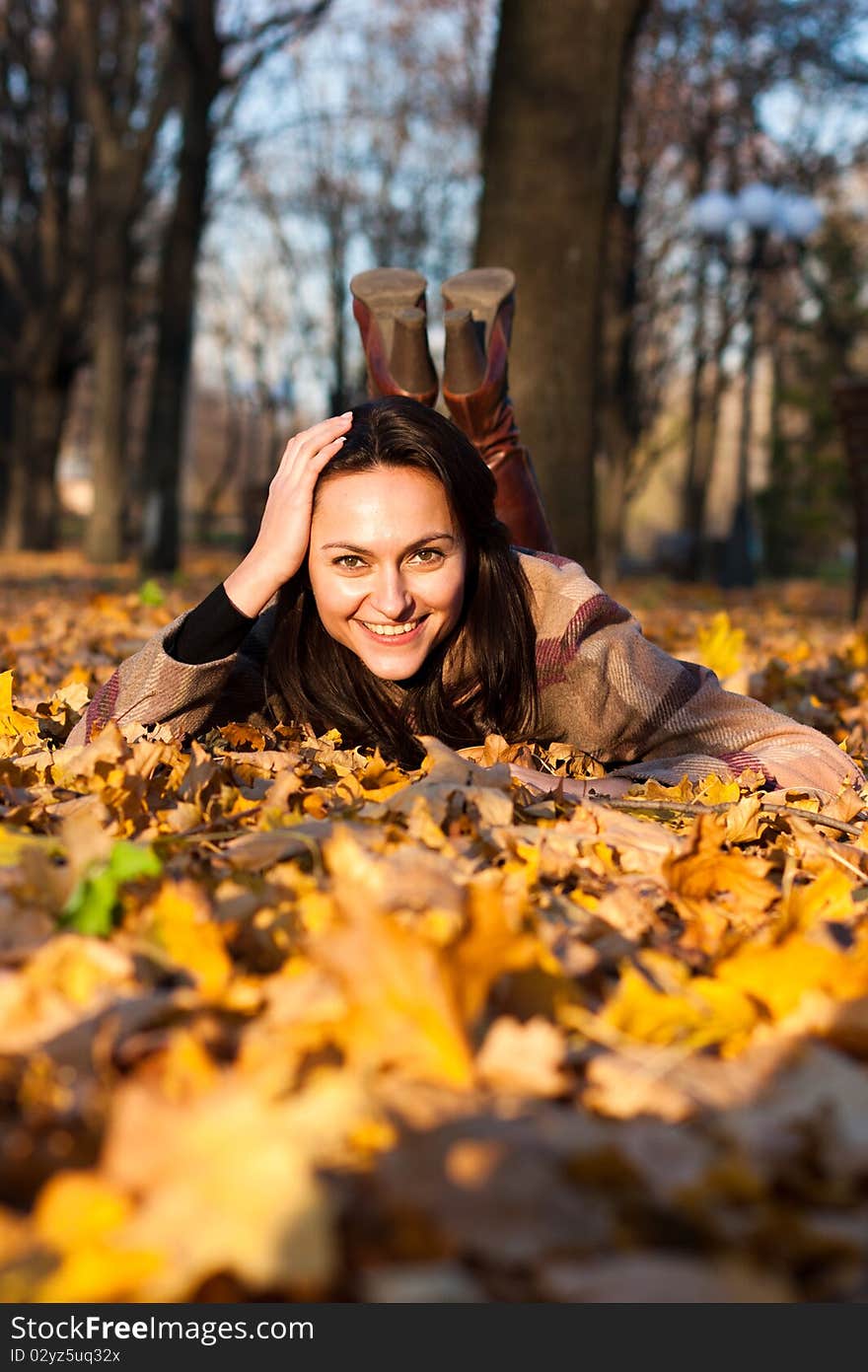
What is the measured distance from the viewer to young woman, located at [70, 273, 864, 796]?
2.76 meters

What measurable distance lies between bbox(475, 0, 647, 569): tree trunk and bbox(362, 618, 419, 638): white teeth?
10.7 ft

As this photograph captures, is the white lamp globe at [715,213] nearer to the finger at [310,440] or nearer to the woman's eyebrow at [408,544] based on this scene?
the finger at [310,440]

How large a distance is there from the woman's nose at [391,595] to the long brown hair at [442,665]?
26 cm

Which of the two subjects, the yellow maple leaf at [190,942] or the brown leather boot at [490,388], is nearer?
the yellow maple leaf at [190,942]

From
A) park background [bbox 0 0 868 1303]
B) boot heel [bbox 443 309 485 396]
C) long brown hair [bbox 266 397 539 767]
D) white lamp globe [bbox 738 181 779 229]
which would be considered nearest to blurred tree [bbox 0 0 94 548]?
white lamp globe [bbox 738 181 779 229]

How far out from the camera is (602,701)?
2.99 meters

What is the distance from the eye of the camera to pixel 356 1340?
989 mm

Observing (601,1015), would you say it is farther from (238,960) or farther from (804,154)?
(804,154)

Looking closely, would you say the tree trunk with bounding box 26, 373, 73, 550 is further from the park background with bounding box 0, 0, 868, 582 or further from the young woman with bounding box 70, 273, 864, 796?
the young woman with bounding box 70, 273, 864, 796

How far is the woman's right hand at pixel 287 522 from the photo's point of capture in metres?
2.78

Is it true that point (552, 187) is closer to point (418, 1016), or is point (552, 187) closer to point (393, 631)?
point (393, 631)

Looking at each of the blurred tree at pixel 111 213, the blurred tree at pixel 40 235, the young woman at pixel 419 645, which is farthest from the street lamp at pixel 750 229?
the young woman at pixel 419 645

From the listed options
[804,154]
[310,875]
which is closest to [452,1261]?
[310,875]

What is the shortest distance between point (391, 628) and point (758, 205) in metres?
13.4
